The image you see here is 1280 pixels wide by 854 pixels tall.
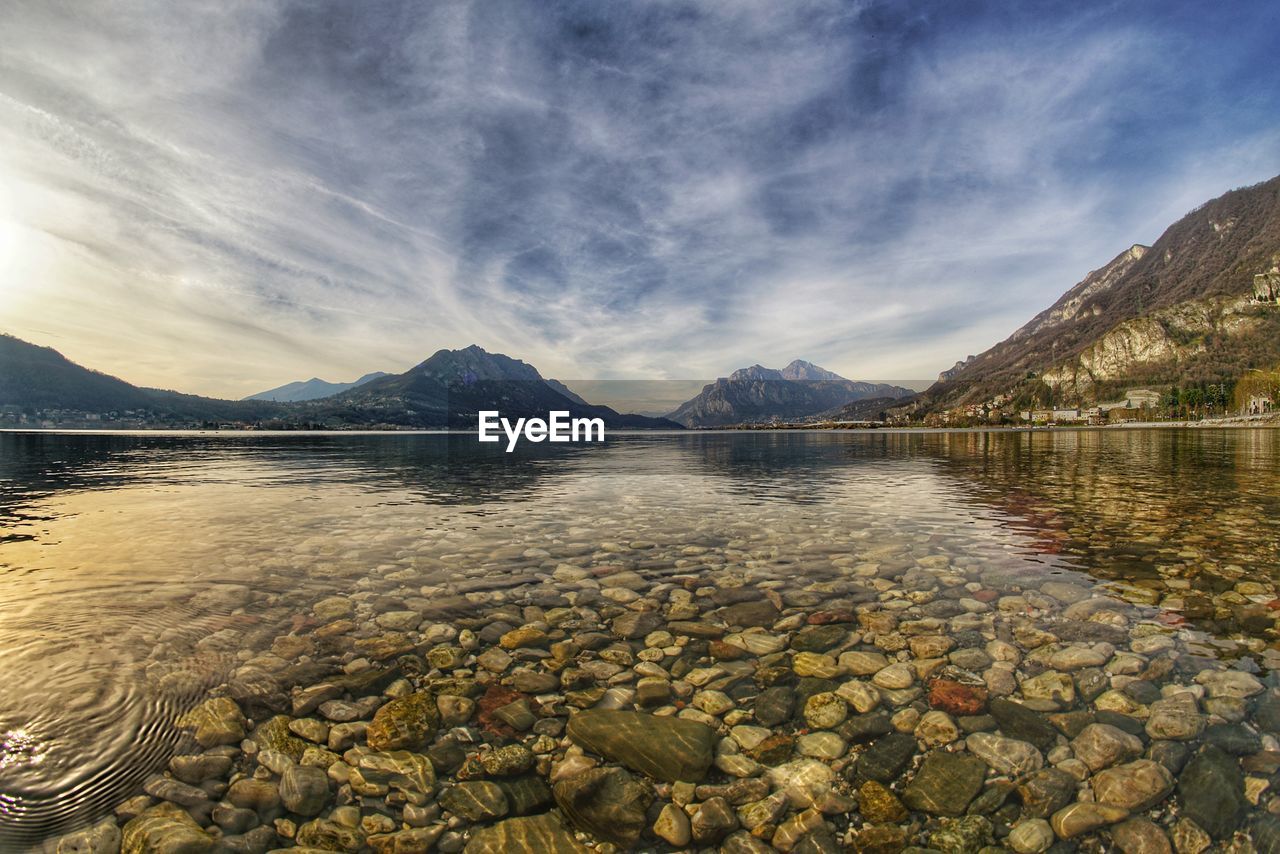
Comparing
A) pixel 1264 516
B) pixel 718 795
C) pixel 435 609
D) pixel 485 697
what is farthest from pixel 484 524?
pixel 1264 516

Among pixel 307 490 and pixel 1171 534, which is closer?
pixel 1171 534

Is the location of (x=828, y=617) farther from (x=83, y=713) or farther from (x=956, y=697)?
(x=83, y=713)

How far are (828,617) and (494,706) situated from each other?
6.65 m

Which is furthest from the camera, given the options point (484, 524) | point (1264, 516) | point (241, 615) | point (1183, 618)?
point (484, 524)

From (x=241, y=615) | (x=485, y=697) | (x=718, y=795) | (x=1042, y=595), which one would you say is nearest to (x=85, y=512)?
(x=241, y=615)

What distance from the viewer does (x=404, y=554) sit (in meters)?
16.8

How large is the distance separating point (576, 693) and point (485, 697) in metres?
1.32

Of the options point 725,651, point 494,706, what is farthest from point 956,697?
point 494,706

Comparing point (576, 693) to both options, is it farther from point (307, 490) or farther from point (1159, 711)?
point (307, 490)

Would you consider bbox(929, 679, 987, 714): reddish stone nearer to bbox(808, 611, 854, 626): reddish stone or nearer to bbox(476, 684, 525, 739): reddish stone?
bbox(808, 611, 854, 626): reddish stone

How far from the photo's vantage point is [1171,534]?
1780cm

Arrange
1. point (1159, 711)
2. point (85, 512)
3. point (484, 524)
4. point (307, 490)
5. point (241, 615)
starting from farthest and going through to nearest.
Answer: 1. point (307, 490)
2. point (85, 512)
3. point (484, 524)
4. point (241, 615)
5. point (1159, 711)

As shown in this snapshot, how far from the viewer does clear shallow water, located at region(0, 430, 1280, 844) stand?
7742mm

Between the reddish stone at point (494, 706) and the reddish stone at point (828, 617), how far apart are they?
230 inches
